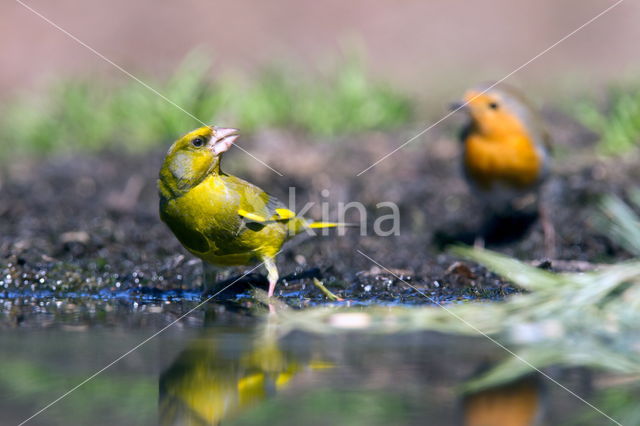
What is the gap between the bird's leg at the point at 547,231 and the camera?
5426 millimetres

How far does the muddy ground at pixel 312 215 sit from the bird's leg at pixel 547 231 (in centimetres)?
5

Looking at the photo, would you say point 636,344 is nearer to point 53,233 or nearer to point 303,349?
point 303,349

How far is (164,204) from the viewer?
164 inches

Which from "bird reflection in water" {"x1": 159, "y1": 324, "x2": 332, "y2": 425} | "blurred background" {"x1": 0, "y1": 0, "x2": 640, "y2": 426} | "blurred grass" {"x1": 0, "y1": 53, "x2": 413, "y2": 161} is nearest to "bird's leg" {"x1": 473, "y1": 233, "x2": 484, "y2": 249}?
"blurred background" {"x1": 0, "y1": 0, "x2": 640, "y2": 426}

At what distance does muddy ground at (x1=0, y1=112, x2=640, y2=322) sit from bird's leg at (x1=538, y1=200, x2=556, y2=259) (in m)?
0.05

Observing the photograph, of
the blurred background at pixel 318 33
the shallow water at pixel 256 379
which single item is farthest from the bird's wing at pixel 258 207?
the blurred background at pixel 318 33

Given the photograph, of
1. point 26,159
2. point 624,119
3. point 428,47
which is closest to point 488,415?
point 624,119

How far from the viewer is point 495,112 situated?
671 cm

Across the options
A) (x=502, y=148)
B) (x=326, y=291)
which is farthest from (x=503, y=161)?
(x=326, y=291)

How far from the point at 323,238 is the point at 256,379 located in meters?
3.29

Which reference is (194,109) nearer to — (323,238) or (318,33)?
(323,238)

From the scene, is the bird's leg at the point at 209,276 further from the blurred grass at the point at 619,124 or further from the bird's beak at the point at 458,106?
the blurred grass at the point at 619,124

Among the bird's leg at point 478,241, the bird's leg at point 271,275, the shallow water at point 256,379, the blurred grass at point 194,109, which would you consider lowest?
the shallow water at point 256,379

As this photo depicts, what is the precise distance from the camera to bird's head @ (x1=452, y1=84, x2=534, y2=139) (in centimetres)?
668
